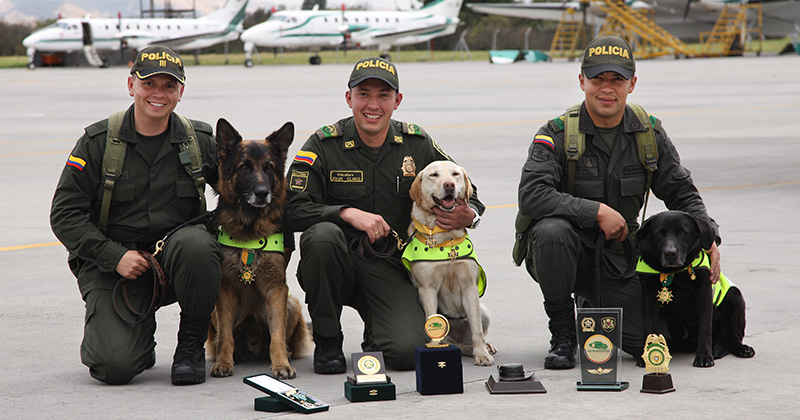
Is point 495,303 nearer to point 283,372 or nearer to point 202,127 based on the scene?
point 283,372

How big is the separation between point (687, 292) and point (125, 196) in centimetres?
286

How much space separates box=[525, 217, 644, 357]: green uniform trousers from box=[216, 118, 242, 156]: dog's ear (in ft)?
5.27

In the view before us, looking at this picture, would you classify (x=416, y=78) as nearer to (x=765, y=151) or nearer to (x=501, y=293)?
(x=765, y=151)

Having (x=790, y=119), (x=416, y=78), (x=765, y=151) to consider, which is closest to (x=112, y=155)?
(x=765, y=151)

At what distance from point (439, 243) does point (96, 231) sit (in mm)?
1738

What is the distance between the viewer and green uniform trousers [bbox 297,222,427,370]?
16.2 feet

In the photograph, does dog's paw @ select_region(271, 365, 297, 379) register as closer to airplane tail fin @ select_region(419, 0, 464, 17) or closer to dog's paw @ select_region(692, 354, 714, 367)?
dog's paw @ select_region(692, 354, 714, 367)

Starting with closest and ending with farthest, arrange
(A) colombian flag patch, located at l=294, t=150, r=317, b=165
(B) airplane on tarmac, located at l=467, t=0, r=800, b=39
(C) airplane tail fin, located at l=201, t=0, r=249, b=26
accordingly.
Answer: (A) colombian flag patch, located at l=294, t=150, r=317, b=165 → (B) airplane on tarmac, located at l=467, t=0, r=800, b=39 → (C) airplane tail fin, located at l=201, t=0, r=249, b=26

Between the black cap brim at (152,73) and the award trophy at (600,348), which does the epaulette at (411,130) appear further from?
the award trophy at (600,348)

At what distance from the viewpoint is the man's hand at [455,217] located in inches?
199

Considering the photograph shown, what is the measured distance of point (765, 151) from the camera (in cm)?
1448

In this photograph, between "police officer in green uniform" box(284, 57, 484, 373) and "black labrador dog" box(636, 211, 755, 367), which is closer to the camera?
"black labrador dog" box(636, 211, 755, 367)

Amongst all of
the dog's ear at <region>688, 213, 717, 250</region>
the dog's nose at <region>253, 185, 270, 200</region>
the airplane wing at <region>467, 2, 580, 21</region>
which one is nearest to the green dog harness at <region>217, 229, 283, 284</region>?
the dog's nose at <region>253, 185, 270, 200</region>

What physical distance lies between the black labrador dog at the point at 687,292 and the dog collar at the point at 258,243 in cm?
183
